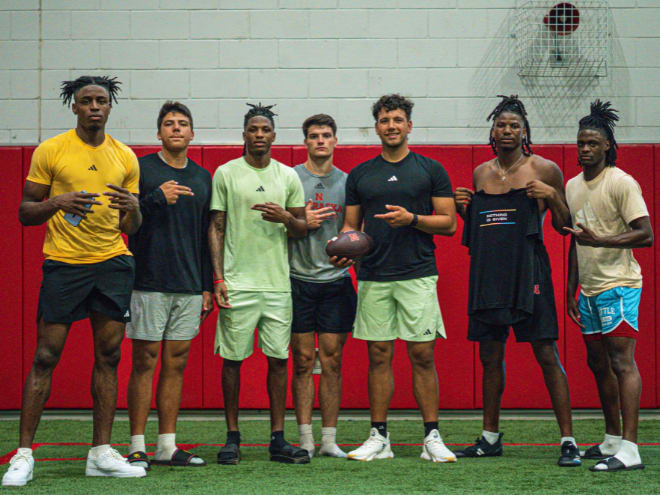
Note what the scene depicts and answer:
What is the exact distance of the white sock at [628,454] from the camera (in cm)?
377

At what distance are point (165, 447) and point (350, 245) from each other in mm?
1395

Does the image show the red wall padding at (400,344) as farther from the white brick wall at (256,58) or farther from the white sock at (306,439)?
the white sock at (306,439)

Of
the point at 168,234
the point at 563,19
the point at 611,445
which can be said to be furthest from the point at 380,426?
the point at 563,19

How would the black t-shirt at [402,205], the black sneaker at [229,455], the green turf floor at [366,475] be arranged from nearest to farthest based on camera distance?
1. the green turf floor at [366,475]
2. the black sneaker at [229,455]
3. the black t-shirt at [402,205]

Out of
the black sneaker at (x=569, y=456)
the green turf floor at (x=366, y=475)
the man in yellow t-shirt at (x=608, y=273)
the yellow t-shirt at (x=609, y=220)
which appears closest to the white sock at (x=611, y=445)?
the man in yellow t-shirt at (x=608, y=273)

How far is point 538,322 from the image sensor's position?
4.12 m

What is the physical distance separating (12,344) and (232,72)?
2.54m

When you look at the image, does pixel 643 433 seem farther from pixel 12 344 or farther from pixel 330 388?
pixel 12 344

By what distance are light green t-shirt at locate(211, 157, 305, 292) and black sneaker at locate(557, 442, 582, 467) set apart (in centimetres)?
163

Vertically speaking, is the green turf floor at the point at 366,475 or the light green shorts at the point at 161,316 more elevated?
the light green shorts at the point at 161,316

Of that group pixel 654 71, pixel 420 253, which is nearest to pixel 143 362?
pixel 420 253

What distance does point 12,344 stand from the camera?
18.6ft

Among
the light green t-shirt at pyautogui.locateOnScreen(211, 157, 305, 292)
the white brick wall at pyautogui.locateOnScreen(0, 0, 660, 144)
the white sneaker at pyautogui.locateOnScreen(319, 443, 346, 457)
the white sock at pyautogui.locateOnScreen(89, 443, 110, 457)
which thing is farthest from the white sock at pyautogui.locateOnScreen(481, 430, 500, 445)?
the white brick wall at pyautogui.locateOnScreen(0, 0, 660, 144)

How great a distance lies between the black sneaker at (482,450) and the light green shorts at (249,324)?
1.10 m
